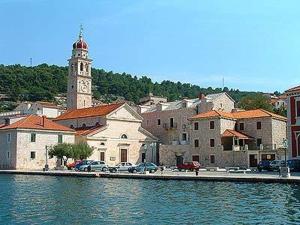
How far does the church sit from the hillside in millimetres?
80730

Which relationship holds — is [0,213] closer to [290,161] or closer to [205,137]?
[290,161]

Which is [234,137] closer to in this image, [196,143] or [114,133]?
[196,143]

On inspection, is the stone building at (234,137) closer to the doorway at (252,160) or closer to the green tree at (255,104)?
the doorway at (252,160)

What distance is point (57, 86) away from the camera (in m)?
168

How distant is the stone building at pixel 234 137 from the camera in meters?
61.0

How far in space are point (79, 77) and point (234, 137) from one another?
132 feet

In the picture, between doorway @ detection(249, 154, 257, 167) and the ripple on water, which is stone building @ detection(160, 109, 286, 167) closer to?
doorway @ detection(249, 154, 257, 167)

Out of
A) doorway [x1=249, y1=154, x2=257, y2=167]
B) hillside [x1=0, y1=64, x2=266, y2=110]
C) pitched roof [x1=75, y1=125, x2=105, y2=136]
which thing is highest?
hillside [x1=0, y1=64, x2=266, y2=110]

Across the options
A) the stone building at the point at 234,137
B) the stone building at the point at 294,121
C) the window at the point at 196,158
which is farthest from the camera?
the window at the point at 196,158

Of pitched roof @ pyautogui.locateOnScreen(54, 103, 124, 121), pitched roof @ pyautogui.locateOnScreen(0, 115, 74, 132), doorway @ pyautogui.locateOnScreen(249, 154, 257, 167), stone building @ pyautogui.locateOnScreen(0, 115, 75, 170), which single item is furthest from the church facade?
doorway @ pyautogui.locateOnScreen(249, 154, 257, 167)

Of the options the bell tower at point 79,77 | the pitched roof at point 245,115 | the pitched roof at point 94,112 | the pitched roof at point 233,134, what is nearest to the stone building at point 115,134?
the pitched roof at point 94,112

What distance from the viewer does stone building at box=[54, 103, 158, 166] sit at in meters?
69.9

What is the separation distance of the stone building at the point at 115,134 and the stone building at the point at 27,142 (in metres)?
4.64

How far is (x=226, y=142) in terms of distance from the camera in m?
63.7
